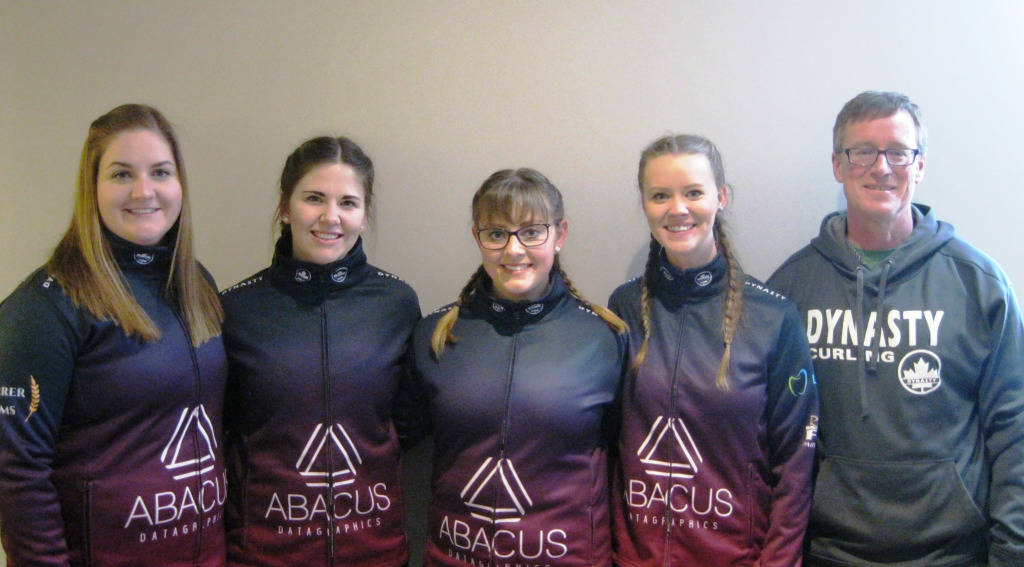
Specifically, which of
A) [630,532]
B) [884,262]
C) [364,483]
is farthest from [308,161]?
[884,262]

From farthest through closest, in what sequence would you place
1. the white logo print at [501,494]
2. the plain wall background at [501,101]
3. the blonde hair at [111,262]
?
the plain wall background at [501,101] → the white logo print at [501,494] → the blonde hair at [111,262]

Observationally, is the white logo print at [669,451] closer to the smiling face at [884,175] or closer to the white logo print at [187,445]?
the smiling face at [884,175]

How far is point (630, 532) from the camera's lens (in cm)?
171

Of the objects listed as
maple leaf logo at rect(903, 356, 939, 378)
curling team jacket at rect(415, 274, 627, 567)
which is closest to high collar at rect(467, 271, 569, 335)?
curling team jacket at rect(415, 274, 627, 567)

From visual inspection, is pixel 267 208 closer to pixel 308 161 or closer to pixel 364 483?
pixel 308 161

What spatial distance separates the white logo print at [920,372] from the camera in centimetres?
173

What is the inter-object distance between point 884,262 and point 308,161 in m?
1.55

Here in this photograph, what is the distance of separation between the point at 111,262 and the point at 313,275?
1.50ft

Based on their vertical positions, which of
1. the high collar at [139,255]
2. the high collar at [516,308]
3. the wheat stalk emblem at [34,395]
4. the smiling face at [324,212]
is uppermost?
the smiling face at [324,212]

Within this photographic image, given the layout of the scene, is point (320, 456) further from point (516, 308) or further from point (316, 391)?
point (516, 308)

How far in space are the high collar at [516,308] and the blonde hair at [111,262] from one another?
26.9 inches

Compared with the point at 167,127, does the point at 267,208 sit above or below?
below

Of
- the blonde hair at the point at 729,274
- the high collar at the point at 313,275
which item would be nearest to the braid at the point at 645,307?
the blonde hair at the point at 729,274

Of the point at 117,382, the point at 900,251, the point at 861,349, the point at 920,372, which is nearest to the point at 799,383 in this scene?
the point at 861,349
